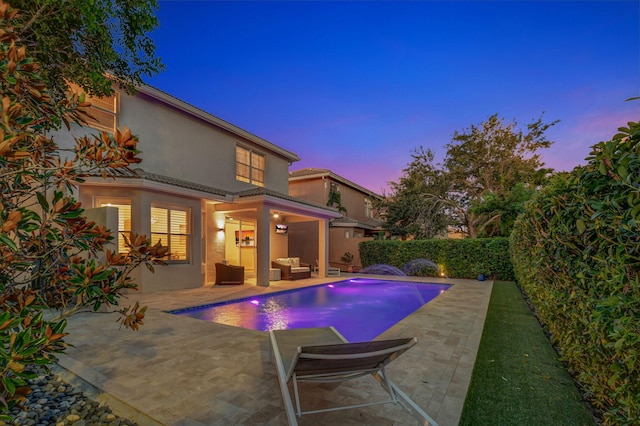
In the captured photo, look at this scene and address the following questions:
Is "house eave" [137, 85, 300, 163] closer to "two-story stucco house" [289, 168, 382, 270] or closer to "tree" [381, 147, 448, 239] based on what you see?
"two-story stucco house" [289, 168, 382, 270]

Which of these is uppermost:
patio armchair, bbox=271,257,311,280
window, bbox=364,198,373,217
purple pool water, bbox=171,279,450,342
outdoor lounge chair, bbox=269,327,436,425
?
window, bbox=364,198,373,217

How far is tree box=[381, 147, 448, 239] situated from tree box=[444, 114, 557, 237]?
152 centimetres

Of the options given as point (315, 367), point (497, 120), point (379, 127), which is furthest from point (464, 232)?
point (315, 367)

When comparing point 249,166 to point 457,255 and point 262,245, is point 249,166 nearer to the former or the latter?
point 262,245

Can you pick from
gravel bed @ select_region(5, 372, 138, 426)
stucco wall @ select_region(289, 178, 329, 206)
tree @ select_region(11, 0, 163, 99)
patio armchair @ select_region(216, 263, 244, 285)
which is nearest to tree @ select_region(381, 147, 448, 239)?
Result: stucco wall @ select_region(289, 178, 329, 206)

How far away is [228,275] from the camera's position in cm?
1391

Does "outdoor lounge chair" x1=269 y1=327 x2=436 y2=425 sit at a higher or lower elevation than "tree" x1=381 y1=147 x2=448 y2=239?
lower

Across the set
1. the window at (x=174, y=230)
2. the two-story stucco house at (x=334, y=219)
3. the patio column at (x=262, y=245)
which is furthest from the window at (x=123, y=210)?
the two-story stucco house at (x=334, y=219)

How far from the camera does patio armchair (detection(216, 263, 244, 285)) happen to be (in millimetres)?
13891

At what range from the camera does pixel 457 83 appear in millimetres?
Answer: 18375

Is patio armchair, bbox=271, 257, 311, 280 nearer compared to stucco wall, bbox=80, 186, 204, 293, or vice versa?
stucco wall, bbox=80, 186, 204, 293

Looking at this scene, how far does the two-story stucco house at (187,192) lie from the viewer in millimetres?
11391

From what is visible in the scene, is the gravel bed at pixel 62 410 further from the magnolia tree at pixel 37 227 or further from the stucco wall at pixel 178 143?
the stucco wall at pixel 178 143

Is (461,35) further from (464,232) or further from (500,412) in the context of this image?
(464,232)
